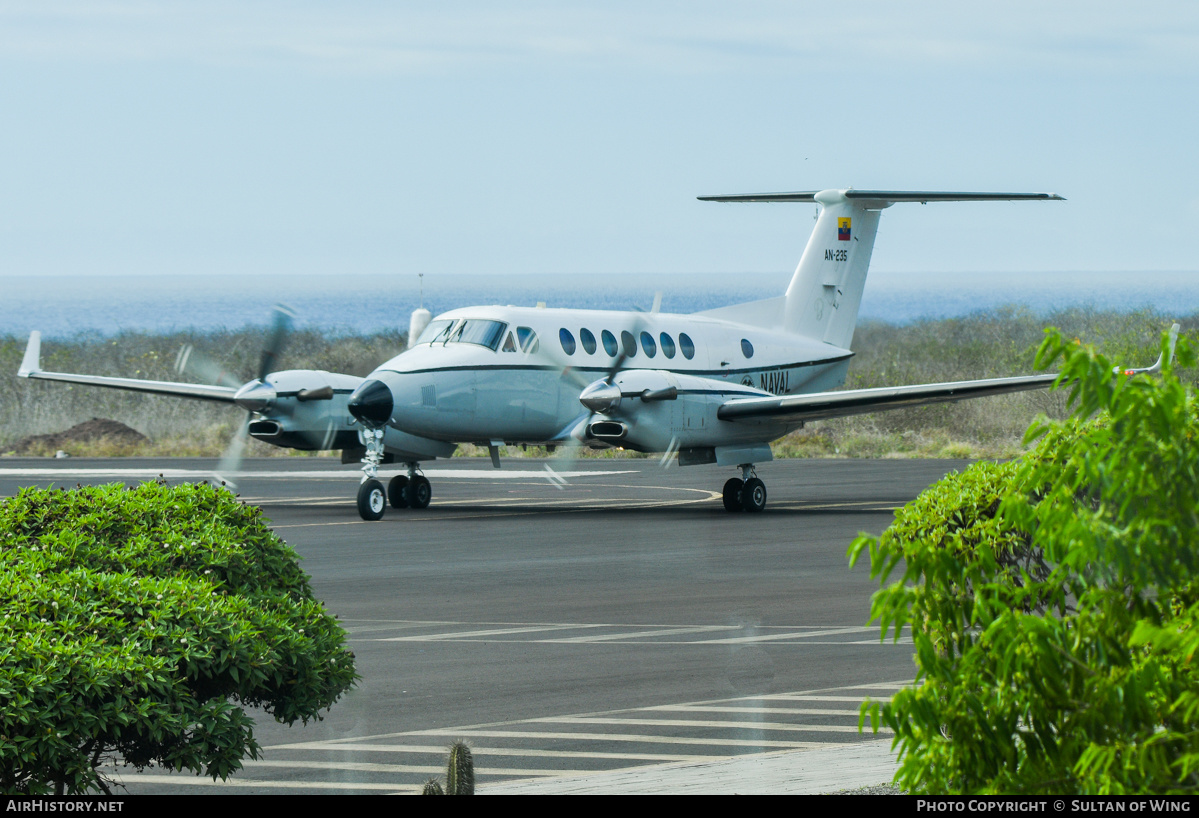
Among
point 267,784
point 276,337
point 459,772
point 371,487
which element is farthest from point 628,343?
point 459,772

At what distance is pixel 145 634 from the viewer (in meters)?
5.37

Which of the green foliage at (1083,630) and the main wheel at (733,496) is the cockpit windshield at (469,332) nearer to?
the main wheel at (733,496)

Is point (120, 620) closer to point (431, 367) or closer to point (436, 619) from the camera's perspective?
point (436, 619)

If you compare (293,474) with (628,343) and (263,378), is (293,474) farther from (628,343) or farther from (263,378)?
(628,343)

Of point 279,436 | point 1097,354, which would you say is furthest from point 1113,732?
point 279,436

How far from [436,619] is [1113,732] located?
10.6 m

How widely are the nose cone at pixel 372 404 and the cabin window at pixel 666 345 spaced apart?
17.4ft

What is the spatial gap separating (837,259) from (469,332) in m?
10.2

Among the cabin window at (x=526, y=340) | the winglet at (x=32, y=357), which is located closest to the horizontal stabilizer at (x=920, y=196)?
the cabin window at (x=526, y=340)

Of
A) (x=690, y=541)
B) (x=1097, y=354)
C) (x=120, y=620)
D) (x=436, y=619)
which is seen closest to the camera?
(x=1097, y=354)

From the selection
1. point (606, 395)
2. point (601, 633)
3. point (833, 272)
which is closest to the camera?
point (601, 633)

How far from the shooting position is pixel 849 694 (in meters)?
9.49

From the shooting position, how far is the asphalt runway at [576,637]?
796cm
